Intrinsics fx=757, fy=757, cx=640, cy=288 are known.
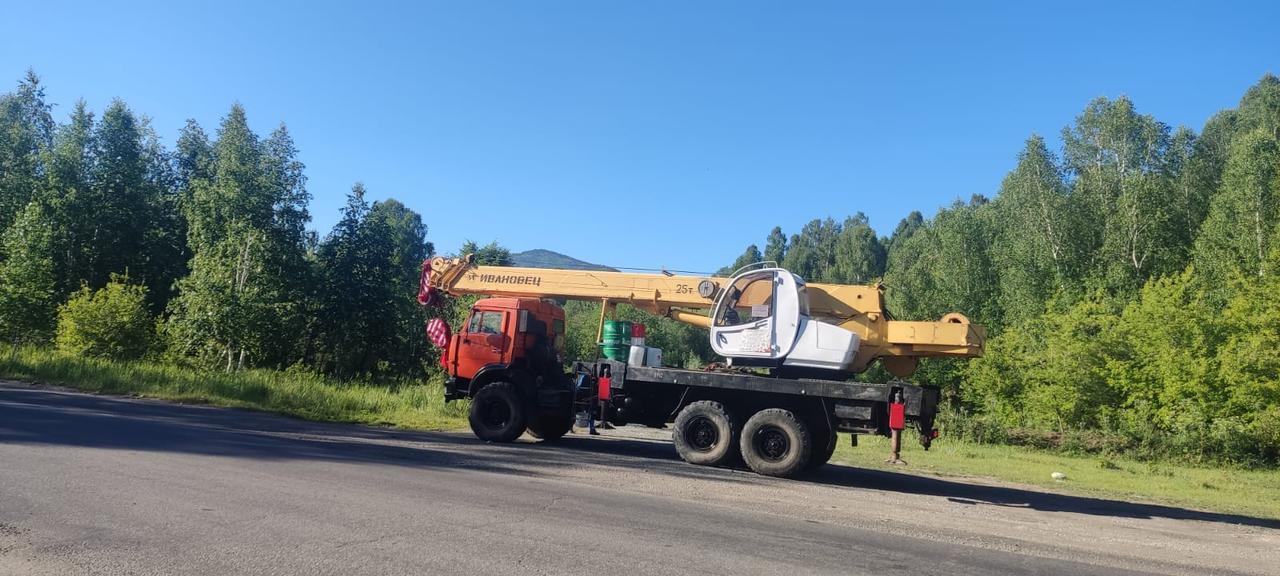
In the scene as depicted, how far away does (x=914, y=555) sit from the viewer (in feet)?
22.9

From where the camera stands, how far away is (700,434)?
12836 mm

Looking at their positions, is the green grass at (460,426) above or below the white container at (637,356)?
below

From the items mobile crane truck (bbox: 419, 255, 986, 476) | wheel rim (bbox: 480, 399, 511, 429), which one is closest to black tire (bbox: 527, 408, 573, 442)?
mobile crane truck (bbox: 419, 255, 986, 476)

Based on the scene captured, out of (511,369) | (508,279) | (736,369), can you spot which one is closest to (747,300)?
(736,369)

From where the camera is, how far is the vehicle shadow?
11031mm

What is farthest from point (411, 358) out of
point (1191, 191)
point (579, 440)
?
point (1191, 191)

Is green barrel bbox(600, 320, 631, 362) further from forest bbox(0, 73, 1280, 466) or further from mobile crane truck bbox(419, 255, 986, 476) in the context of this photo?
forest bbox(0, 73, 1280, 466)

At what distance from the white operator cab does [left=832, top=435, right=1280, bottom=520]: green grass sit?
4805mm

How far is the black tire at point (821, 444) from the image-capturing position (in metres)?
12.2

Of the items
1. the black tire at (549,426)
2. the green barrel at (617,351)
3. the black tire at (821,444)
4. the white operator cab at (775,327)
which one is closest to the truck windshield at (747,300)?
the white operator cab at (775,327)

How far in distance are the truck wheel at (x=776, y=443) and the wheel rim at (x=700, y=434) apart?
674mm

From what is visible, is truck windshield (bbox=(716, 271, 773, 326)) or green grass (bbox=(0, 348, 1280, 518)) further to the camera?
green grass (bbox=(0, 348, 1280, 518))

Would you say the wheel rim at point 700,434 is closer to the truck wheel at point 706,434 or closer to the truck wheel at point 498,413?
the truck wheel at point 706,434

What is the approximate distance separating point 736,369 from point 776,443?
1464 mm
